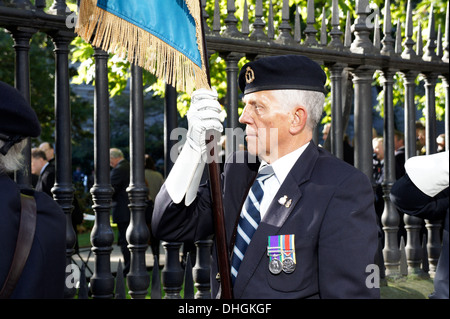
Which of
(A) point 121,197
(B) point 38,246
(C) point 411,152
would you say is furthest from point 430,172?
(A) point 121,197

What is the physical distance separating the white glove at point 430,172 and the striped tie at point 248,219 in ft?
1.84

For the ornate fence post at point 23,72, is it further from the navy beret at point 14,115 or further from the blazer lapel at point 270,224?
the blazer lapel at point 270,224

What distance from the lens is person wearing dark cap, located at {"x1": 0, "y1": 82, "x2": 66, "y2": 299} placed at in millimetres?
2447

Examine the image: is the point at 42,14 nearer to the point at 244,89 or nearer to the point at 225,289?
the point at 244,89

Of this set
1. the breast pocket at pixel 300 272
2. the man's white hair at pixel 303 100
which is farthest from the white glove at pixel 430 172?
the breast pocket at pixel 300 272

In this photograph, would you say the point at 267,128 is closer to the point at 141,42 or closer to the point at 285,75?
the point at 285,75

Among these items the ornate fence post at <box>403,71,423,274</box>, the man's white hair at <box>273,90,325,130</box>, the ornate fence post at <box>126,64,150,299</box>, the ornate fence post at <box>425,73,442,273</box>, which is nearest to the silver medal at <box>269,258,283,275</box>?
the man's white hair at <box>273,90,325,130</box>

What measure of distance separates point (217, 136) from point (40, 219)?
0.76 m

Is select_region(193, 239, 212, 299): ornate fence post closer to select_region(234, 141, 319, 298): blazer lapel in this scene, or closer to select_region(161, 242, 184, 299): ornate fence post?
select_region(161, 242, 184, 299): ornate fence post

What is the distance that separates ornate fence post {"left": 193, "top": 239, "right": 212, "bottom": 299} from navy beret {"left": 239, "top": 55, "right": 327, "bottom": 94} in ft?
6.29

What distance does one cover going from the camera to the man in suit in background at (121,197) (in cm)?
960

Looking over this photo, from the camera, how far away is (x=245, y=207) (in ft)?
9.54

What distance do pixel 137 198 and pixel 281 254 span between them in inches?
73.5

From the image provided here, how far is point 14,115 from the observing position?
253 cm
